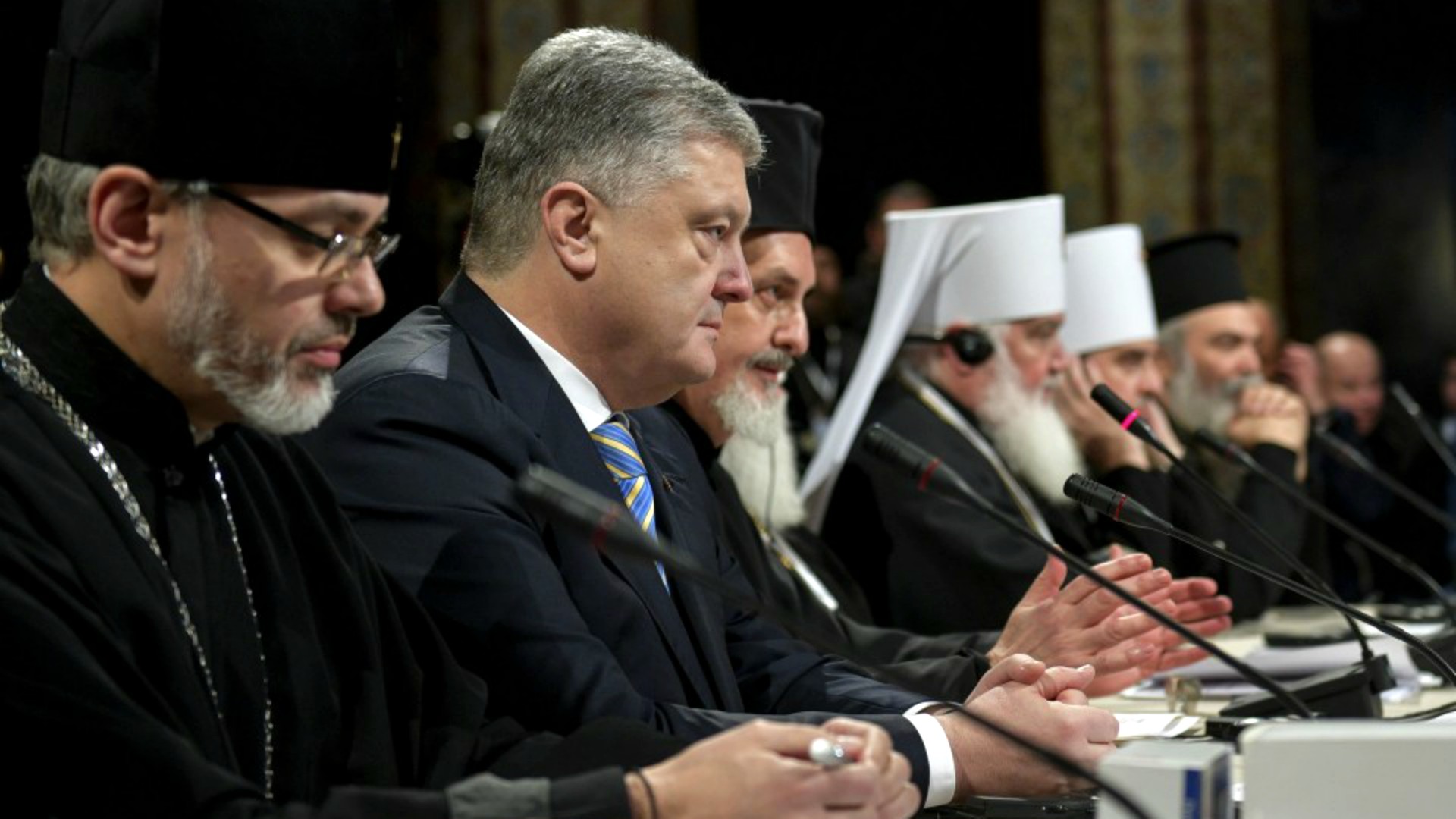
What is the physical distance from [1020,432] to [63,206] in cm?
395

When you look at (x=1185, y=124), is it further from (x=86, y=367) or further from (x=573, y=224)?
(x=86, y=367)

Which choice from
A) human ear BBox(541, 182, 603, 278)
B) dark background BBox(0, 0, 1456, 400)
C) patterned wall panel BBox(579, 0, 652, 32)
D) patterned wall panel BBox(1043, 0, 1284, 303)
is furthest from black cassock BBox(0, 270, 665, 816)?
patterned wall panel BBox(1043, 0, 1284, 303)

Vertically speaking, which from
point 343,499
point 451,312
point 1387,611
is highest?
point 451,312

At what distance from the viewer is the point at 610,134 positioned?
291 centimetres

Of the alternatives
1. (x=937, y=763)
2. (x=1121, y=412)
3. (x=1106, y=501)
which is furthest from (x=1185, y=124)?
(x=937, y=763)

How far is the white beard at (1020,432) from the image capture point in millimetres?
5719

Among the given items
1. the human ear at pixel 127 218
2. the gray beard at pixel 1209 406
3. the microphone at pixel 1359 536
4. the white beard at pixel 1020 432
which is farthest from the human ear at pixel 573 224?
the gray beard at pixel 1209 406

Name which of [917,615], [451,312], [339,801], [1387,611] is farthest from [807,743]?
[1387,611]

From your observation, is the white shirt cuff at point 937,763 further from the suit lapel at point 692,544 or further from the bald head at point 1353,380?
the bald head at point 1353,380

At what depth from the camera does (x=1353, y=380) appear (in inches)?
381

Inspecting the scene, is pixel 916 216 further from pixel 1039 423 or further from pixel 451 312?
pixel 451 312

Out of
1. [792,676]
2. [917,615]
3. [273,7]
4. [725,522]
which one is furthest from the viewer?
[917,615]

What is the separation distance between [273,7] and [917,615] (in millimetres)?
3178

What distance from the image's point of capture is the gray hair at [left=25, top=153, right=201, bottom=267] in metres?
2.09
